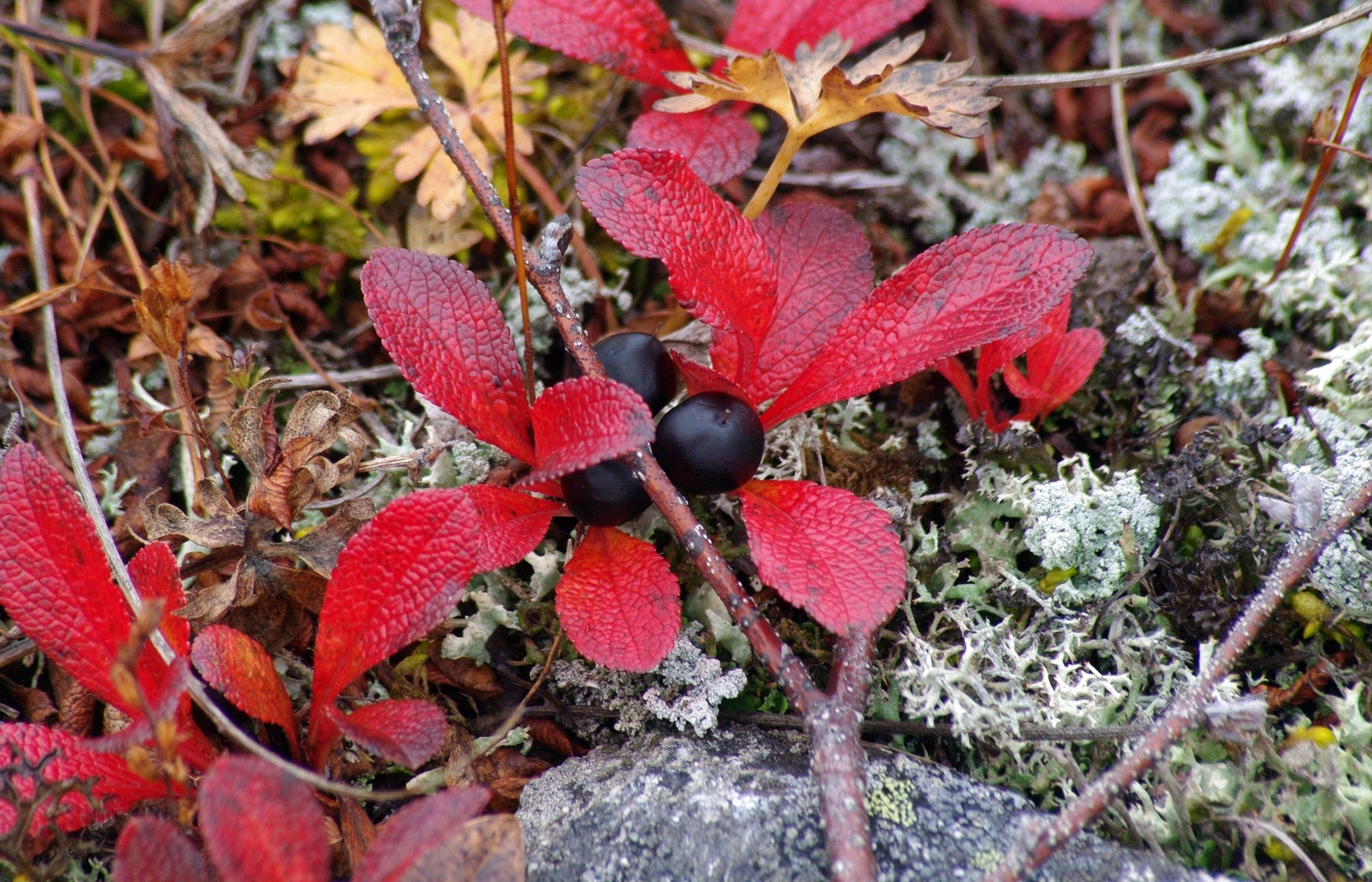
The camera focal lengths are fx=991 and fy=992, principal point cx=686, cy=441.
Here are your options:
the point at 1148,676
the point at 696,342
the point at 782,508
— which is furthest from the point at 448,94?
the point at 1148,676

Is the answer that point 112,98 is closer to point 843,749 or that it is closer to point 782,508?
point 782,508

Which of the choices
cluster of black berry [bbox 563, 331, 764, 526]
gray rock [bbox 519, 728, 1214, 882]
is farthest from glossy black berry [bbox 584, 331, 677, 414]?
gray rock [bbox 519, 728, 1214, 882]

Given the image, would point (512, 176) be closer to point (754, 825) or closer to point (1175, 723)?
point (754, 825)

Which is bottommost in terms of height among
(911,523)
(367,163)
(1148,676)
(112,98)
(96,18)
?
(1148,676)

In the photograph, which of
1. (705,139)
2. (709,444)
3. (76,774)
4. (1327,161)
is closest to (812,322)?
(709,444)

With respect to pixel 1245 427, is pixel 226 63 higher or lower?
higher
